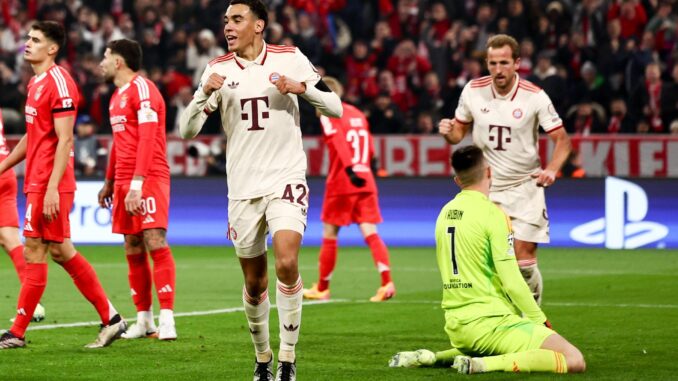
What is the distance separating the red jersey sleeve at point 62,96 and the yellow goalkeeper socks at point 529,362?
3.77 metres

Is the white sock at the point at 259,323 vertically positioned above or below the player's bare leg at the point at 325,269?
above

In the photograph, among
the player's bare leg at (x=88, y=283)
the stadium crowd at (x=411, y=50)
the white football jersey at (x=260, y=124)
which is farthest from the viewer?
the stadium crowd at (x=411, y=50)

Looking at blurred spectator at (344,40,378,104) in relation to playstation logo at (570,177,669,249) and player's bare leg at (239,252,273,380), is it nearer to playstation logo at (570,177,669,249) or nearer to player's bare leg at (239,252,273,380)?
playstation logo at (570,177,669,249)

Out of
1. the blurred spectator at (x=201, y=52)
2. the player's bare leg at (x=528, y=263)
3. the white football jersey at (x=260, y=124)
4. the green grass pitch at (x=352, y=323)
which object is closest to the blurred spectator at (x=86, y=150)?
the blurred spectator at (x=201, y=52)

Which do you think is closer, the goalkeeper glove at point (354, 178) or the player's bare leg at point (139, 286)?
the player's bare leg at point (139, 286)

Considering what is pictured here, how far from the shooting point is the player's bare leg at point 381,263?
13930 mm

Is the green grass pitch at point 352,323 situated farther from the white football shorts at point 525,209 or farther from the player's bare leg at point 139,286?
the white football shorts at point 525,209

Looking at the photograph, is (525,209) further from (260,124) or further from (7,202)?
(7,202)

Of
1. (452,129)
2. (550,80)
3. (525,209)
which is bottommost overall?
(525,209)

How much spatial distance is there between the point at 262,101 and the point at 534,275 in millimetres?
3377

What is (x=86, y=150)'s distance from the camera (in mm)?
22375

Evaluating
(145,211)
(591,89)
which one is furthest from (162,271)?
(591,89)

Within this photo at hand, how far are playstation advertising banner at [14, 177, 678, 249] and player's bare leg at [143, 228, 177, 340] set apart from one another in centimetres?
968

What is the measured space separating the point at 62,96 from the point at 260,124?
235 centimetres
